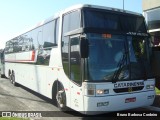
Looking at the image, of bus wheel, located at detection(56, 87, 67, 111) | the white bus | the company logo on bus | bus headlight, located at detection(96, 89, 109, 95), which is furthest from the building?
bus headlight, located at detection(96, 89, 109, 95)

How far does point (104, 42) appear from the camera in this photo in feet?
26.8

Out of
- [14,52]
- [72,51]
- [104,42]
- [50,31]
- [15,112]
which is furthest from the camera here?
[14,52]

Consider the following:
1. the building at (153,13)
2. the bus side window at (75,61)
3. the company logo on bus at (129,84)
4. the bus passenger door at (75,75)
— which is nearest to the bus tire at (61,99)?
the bus passenger door at (75,75)

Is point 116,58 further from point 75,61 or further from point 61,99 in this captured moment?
point 61,99

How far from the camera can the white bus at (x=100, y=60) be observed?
7852 millimetres

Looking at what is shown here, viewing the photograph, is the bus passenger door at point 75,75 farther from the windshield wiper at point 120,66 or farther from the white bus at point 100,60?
the windshield wiper at point 120,66

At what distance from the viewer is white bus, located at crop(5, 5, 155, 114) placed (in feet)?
25.8

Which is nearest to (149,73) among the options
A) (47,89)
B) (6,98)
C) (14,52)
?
(47,89)

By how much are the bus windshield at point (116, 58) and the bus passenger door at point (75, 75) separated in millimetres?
501

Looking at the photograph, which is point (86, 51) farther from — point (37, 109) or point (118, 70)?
point (37, 109)

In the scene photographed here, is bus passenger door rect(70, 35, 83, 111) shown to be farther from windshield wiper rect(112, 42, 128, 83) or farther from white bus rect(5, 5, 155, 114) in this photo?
windshield wiper rect(112, 42, 128, 83)

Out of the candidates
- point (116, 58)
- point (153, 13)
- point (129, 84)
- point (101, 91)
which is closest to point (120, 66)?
point (116, 58)

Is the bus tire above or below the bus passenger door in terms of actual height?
below

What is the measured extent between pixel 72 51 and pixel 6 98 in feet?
18.9
